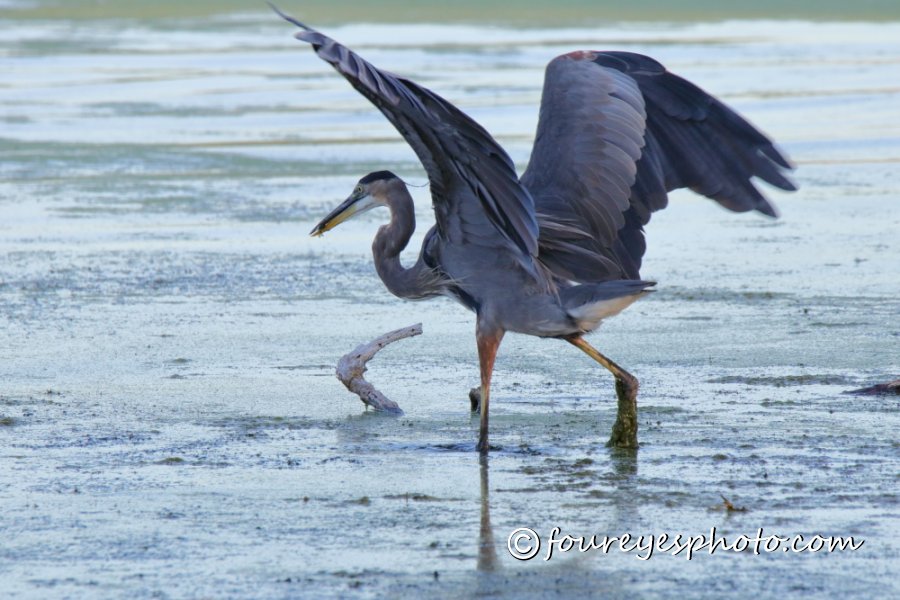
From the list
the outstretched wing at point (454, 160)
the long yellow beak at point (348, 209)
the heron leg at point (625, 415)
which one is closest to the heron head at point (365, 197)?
the long yellow beak at point (348, 209)

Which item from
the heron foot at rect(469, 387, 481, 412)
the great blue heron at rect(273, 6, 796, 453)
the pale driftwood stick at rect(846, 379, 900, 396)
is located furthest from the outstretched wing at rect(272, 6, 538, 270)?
the pale driftwood stick at rect(846, 379, 900, 396)

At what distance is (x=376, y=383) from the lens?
24.4 ft

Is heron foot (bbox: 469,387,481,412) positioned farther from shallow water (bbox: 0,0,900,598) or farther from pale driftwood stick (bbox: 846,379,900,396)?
pale driftwood stick (bbox: 846,379,900,396)

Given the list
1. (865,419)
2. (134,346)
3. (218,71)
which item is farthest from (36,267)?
(218,71)

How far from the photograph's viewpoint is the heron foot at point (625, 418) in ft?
20.3

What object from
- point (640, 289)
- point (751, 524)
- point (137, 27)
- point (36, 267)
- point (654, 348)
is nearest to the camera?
point (751, 524)

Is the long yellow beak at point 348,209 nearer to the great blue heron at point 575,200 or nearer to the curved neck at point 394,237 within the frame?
the great blue heron at point 575,200

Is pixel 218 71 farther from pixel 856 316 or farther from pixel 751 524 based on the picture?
pixel 751 524

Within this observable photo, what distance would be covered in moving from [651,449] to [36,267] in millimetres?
5150

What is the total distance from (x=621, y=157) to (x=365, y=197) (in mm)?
1051

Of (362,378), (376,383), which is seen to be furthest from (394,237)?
(376,383)

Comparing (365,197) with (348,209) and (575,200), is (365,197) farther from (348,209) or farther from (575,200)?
(575,200)

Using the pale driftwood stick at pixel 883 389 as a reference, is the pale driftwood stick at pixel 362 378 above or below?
below

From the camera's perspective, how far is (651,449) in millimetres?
6195
